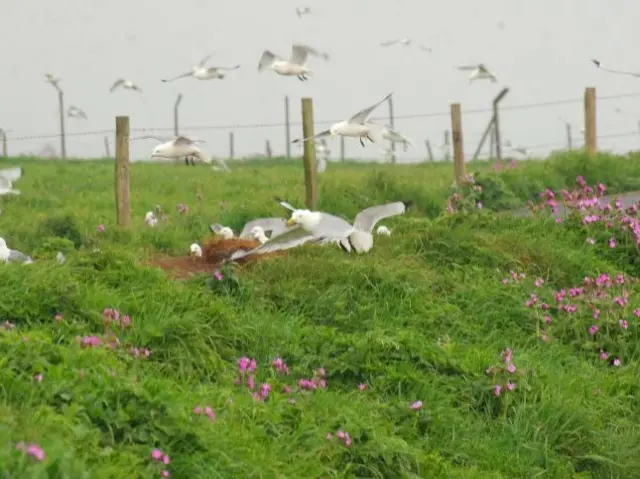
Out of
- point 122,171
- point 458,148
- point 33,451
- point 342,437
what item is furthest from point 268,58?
point 33,451

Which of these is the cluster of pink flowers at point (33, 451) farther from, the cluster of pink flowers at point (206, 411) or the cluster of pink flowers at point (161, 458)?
the cluster of pink flowers at point (206, 411)

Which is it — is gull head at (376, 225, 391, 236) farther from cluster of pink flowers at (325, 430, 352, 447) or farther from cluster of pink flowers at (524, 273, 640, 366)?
cluster of pink flowers at (325, 430, 352, 447)

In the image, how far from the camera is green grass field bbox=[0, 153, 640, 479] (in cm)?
528

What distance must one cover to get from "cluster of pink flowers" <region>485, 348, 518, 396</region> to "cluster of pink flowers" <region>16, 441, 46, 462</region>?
133 inches

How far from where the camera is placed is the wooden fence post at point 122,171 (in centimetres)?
1120

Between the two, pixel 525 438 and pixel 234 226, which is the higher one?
pixel 234 226

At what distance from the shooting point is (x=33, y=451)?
4.21m

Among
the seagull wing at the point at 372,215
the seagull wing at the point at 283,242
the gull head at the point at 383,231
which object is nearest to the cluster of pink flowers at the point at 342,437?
the seagull wing at the point at 283,242

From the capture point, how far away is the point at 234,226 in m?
12.5

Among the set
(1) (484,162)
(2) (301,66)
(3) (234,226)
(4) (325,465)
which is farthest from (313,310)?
(1) (484,162)

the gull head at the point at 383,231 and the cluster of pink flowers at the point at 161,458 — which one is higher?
the gull head at the point at 383,231

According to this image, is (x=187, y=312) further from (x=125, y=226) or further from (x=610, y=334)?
(x=125, y=226)

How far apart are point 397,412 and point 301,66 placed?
27.8 ft

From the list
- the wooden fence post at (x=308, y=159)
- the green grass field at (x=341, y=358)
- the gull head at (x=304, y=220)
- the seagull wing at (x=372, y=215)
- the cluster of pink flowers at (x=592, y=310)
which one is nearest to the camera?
the green grass field at (x=341, y=358)
